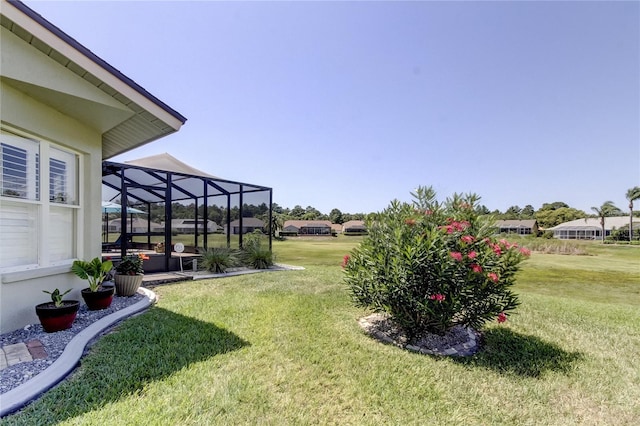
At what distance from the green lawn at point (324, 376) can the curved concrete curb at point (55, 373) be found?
12cm

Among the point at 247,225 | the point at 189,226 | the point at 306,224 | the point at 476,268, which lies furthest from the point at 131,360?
the point at 306,224

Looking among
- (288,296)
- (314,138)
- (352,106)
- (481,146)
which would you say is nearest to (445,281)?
(288,296)

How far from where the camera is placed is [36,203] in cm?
463

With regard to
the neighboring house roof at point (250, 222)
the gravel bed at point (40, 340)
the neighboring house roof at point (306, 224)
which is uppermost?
the neighboring house roof at point (250, 222)

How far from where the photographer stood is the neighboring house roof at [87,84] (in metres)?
3.56

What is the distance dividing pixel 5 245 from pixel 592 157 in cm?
3121

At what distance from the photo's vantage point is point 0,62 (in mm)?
3502

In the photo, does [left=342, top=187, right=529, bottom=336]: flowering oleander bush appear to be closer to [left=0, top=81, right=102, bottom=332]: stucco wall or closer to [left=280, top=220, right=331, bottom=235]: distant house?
[left=0, top=81, right=102, bottom=332]: stucco wall

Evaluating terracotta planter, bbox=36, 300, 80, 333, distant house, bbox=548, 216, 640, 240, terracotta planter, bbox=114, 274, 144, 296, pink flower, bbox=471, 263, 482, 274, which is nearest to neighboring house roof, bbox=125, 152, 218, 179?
terracotta planter, bbox=114, 274, 144, 296

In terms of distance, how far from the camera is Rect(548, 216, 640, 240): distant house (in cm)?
5388

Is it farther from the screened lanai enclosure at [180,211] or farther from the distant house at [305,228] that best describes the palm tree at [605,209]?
the screened lanai enclosure at [180,211]

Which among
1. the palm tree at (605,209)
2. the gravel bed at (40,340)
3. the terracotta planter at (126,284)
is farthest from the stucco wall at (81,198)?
the palm tree at (605,209)

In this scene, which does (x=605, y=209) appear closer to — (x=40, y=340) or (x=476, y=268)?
(x=476, y=268)

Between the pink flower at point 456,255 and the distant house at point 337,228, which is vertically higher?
the pink flower at point 456,255
